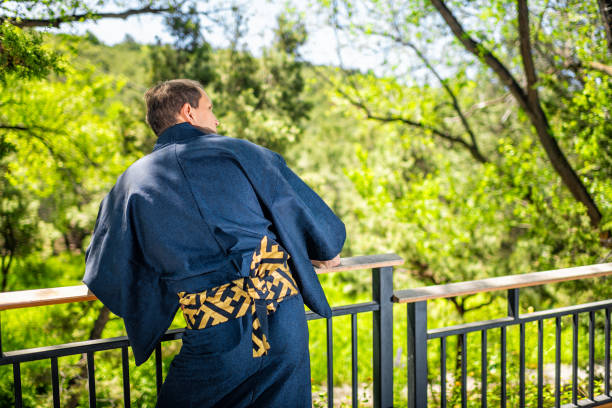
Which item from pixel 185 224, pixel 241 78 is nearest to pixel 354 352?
pixel 185 224

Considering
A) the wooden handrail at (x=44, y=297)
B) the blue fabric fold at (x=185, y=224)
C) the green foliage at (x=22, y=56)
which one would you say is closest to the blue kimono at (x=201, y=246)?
the blue fabric fold at (x=185, y=224)

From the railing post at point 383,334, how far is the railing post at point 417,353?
0.07 metres

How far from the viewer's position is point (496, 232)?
6.70m

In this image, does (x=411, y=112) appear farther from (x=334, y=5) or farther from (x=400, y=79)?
(x=334, y=5)

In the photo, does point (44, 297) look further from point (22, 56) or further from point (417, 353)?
point (22, 56)

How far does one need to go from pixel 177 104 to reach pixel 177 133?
97 millimetres

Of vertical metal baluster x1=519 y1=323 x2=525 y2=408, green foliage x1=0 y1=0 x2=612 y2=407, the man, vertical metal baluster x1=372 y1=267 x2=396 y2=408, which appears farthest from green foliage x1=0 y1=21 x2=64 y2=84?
vertical metal baluster x1=519 y1=323 x2=525 y2=408

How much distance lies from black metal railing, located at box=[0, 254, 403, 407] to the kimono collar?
1.56 ft

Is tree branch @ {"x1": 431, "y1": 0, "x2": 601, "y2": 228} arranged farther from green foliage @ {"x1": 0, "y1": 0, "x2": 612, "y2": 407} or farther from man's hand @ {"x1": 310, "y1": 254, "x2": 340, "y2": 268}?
man's hand @ {"x1": 310, "y1": 254, "x2": 340, "y2": 268}

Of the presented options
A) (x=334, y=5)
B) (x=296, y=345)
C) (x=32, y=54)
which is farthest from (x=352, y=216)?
(x=296, y=345)

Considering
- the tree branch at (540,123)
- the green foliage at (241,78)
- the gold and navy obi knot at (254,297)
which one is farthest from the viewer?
the green foliage at (241,78)

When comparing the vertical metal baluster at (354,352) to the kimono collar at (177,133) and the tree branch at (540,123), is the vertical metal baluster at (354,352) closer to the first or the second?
the kimono collar at (177,133)

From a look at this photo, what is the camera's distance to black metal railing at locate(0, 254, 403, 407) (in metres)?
1.30

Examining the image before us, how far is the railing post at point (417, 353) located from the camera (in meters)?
1.68
